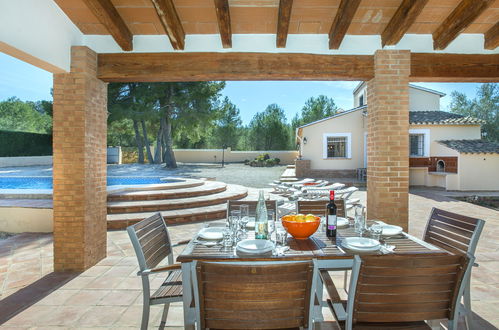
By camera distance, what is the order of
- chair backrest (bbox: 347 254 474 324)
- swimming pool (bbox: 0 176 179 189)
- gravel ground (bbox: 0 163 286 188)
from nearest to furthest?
chair backrest (bbox: 347 254 474 324) → swimming pool (bbox: 0 176 179 189) → gravel ground (bbox: 0 163 286 188)

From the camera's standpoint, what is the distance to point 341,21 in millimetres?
3170

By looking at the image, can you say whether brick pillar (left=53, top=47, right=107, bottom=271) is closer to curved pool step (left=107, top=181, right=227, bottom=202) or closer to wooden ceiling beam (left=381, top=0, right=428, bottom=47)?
curved pool step (left=107, top=181, right=227, bottom=202)

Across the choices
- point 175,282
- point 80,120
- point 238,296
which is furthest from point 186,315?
point 80,120

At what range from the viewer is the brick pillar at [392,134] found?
3619 mm

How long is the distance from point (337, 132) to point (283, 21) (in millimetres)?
12135

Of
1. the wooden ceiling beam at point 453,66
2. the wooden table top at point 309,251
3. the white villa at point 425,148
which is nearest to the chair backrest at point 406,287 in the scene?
the wooden table top at point 309,251

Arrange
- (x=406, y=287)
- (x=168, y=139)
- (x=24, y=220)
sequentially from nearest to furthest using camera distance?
1. (x=406, y=287)
2. (x=24, y=220)
3. (x=168, y=139)

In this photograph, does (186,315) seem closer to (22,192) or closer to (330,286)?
(330,286)

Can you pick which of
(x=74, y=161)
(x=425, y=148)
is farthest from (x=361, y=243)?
(x=425, y=148)

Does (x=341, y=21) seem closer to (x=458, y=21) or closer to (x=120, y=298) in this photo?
(x=458, y=21)

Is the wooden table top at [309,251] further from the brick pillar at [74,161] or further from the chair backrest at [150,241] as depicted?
the brick pillar at [74,161]

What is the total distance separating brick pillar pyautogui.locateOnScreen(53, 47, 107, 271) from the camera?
11.4 feet

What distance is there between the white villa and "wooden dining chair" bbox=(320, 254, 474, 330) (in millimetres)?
8718

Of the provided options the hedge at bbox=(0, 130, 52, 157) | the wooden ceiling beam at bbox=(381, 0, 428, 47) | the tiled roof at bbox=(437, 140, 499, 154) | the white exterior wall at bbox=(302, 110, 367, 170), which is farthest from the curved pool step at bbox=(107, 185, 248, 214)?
the hedge at bbox=(0, 130, 52, 157)
